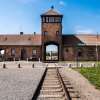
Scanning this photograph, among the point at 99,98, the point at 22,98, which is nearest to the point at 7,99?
the point at 22,98

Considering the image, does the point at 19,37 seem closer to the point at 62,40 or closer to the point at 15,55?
the point at 15,55

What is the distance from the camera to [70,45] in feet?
231

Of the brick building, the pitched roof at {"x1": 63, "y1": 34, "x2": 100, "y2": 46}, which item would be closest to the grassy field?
the brick building

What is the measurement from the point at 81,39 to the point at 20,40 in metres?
13.3

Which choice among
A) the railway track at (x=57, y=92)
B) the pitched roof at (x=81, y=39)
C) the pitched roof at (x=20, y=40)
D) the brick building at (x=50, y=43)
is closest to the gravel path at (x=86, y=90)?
the railway track at (x=57, y=92)

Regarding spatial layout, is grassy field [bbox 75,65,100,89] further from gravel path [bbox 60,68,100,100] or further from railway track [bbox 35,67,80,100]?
railway track [bbox 35,67,80,100]

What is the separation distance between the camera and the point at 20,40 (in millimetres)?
74250

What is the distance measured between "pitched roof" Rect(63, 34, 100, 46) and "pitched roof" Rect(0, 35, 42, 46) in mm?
5959

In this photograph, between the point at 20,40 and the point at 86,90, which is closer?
the point at 86,90

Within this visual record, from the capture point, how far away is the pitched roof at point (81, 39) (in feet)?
234

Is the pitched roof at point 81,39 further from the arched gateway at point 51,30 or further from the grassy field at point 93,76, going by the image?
the grassy field at point 93,76

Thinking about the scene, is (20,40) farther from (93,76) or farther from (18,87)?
(18,87)

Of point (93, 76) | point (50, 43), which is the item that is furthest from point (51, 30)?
point (93, 76)

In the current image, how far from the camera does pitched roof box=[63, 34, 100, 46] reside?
234 feet
